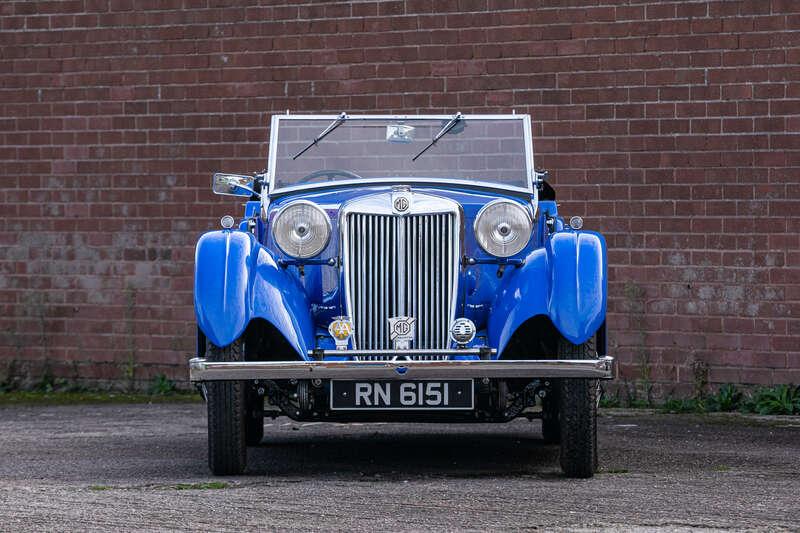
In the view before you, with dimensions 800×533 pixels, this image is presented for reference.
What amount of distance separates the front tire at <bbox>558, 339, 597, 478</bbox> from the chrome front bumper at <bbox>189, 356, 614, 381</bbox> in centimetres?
24

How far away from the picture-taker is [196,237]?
10906 mm

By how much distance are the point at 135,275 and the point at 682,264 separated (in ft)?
14.9

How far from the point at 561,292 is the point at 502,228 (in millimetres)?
586

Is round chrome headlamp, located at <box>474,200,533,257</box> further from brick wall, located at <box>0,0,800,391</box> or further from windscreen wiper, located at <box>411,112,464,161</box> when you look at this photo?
brick wall, located at <box>0,0,800,391</box>

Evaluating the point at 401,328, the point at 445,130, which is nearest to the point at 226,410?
the point at 401,328

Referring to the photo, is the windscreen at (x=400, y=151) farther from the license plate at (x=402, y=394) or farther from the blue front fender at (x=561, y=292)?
the license plate at (x=402, y=394)

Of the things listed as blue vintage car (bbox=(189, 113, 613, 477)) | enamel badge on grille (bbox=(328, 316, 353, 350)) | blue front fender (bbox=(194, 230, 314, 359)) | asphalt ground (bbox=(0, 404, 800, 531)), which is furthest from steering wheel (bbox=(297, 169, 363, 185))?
asphalt ground (bbox=(0, 404, 800, 531))

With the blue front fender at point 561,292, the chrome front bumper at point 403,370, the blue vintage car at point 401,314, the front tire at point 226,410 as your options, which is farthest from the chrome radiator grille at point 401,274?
the front tire at point 226,410

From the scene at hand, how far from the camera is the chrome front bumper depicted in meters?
5.76

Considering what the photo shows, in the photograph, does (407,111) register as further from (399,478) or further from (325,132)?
(399,478)

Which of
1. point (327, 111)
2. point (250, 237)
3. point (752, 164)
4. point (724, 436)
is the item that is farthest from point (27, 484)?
point (752, 164)

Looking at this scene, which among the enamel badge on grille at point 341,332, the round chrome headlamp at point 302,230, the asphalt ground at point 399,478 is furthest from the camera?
the round chrome headlamp at point 302,230

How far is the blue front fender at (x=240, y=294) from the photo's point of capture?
5.97 m

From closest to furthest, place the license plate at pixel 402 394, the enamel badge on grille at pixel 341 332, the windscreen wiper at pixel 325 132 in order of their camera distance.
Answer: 1. the license plate at pixel 402 394
2. the enamel badge on grille at pixel 341 332
3. the windscreen wiper at pixel 325 132
